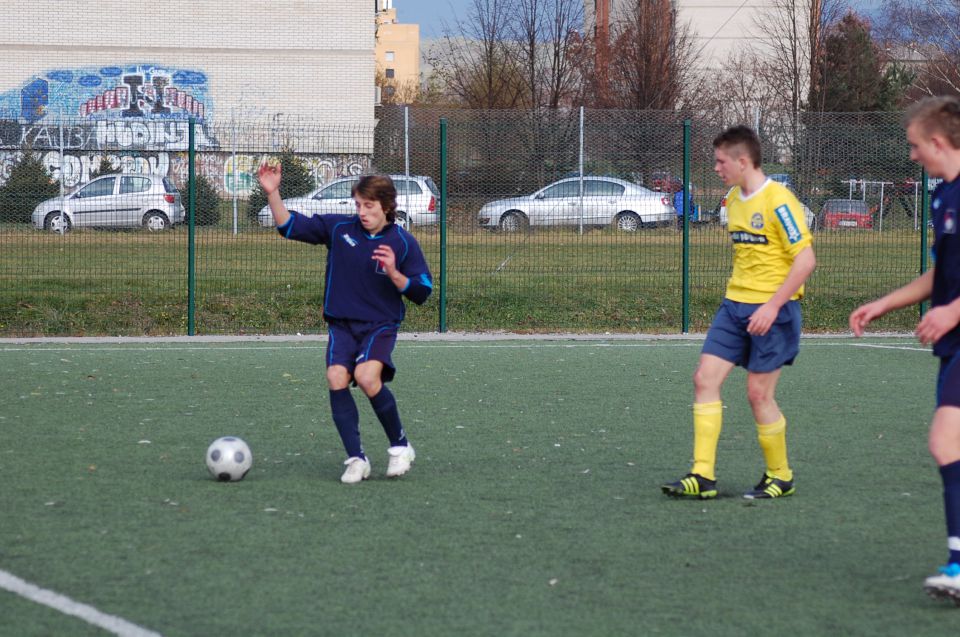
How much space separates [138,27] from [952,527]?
131ft

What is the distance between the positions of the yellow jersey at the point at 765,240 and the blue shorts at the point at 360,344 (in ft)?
6.00

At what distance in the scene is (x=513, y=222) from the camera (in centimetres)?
1641

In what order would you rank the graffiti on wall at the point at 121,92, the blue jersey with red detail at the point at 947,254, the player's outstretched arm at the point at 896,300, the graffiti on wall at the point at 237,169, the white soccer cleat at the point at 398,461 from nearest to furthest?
1. the blue jersey with red detail at the point at 947,254
2. the player's outstretched arm at the point at 896,300
3. the white soccer cleat at the point at 398,461
4. the graffiti on wall at the point at 237,169
5. the graffiti on wall at the point at 121,92

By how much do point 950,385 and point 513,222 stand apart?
11762 mm

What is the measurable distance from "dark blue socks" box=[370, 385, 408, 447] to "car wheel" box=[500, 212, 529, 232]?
366 inches

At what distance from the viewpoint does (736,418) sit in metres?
9.36

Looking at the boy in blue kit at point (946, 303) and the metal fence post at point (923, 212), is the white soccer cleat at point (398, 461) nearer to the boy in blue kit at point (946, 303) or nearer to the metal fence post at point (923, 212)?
the boy in blue kit at point (946, 303)

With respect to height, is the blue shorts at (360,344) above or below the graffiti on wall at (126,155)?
below

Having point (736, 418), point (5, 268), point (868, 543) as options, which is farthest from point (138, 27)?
point (868, 543)

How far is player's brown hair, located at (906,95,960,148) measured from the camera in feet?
16.0

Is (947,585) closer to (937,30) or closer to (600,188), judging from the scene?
(600,188)

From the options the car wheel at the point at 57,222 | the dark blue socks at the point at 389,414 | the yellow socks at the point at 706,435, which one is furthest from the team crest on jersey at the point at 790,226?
the car wheel at the point at 57,222

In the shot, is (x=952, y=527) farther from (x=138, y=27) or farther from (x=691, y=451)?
(x=138, y=27)

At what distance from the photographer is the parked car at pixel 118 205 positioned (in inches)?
617
